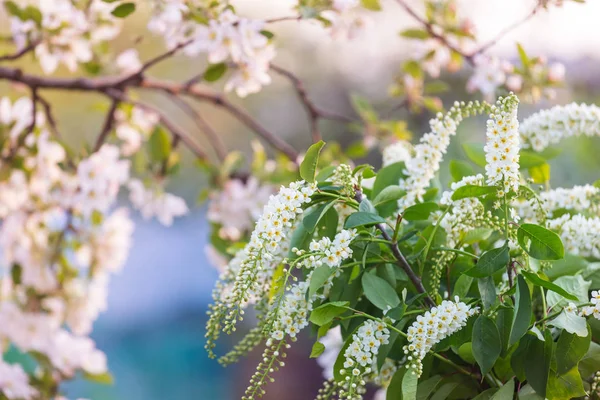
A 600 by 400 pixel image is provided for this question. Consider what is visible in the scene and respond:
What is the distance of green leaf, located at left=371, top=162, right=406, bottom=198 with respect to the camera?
54 centimetres

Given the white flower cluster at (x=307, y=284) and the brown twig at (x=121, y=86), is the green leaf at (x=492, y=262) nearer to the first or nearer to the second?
the white flower cluster at (x=307, y=284)

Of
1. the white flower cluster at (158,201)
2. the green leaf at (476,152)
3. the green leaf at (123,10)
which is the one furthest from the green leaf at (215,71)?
the green leaf at (476,152)

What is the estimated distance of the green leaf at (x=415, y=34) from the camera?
91 centimetres

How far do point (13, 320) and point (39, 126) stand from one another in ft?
0.93

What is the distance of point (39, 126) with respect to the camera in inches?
37.3

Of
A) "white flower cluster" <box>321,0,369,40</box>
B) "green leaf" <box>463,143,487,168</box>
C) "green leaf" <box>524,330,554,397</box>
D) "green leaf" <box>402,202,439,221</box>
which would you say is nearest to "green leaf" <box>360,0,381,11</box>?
"white flower cluster" <box>321,0,369,40</box>

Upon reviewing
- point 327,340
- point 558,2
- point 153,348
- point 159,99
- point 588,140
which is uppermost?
point 558,2

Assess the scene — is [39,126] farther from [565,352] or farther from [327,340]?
[565,352]

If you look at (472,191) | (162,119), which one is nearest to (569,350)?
(472,191)

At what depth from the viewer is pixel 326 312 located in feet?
1.49

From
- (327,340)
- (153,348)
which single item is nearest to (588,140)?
(327,340)

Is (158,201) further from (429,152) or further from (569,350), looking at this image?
(569,350)

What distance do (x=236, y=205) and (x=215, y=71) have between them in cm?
21

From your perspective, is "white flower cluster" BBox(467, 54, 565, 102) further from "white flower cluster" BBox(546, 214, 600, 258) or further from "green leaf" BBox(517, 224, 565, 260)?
"green leaf" BBox(517, 224, 565, 260)
